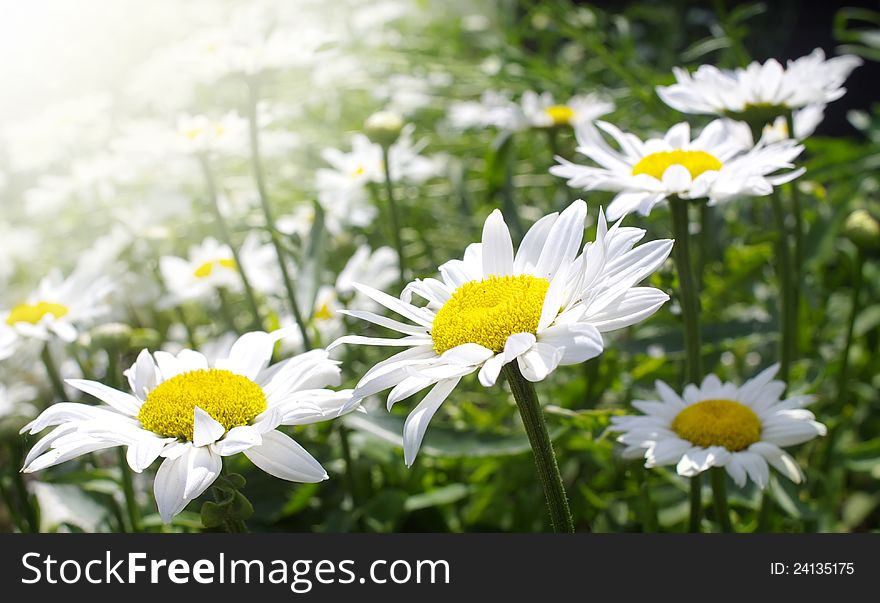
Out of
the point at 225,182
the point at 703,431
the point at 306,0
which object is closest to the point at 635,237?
the point at 703,431

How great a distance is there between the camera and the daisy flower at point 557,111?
1.21m

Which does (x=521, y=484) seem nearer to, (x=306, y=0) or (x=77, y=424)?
(x=77, y=424)

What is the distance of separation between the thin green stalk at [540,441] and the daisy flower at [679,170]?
191 mm

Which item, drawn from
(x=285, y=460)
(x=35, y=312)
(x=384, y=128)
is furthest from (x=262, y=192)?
(x=285, y=460)

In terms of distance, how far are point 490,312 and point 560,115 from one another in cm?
74

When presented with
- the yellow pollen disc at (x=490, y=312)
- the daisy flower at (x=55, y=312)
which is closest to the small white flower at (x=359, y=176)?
the daisy flower at (x=55, y=312)

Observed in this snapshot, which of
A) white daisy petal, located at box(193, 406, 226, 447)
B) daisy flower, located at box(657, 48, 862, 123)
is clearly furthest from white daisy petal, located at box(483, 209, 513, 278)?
daisy flower, located at box(657, 48, 862, 123)

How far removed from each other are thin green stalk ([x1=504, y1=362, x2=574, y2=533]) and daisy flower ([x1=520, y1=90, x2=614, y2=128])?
692 mm

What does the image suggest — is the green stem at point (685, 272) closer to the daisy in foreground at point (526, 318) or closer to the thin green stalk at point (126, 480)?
the daisy in foreground at point (526, 318)

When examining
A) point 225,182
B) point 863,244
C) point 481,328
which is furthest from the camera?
point 225,182

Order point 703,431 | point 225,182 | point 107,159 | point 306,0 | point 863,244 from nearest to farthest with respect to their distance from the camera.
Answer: point 703,431 < point 863,244 < point 225,182 < point 107,159 < point 306,0

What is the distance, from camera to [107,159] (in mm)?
1743

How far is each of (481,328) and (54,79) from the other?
7.44 feet

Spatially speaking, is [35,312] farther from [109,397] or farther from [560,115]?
[560,115]
